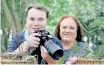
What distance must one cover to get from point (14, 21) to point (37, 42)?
479mm

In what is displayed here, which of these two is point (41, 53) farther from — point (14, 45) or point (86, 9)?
point (86, 9)

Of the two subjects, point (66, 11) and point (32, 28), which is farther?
point (66, 11)

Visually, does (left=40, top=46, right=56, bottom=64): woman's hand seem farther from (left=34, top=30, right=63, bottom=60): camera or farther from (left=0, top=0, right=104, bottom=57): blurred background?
(left=0, top=0, right=104, bottom=57): blurred background

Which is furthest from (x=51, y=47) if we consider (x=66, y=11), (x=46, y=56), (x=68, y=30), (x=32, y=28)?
(x=66, y=11)

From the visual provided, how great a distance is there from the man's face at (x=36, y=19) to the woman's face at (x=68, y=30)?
0.63 feet

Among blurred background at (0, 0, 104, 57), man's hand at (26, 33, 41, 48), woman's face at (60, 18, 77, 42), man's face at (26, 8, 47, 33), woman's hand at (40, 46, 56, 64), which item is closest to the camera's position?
woman's hand at (40, 46, 56, 64)

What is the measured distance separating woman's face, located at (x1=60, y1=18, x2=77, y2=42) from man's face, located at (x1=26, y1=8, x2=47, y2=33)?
0.63 feet

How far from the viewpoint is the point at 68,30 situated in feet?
3.91

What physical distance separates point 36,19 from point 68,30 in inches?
8.8

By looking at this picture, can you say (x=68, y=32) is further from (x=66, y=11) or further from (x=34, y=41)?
(x=66, y=11)

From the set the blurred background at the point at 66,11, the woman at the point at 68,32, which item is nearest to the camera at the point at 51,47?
the woman at the point at 68,32

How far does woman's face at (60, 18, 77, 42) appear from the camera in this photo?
1.19 m

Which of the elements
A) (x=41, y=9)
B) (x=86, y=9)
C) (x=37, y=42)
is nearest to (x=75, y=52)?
(x=37, y=42)

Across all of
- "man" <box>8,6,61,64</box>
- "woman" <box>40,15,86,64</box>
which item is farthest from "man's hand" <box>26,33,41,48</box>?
"woman" <box>40,15,86,64</box>
